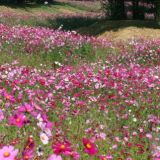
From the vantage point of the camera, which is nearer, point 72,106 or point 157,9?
point 72,106

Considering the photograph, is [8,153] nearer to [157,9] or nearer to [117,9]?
[157,9]

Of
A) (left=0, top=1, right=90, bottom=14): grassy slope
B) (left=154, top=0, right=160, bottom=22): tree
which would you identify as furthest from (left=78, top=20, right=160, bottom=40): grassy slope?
(left=0, top=1, right=90, bottom=14): grassy slope

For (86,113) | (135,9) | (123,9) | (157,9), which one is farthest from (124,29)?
(86,113)

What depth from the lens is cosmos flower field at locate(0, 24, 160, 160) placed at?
3.07 meters

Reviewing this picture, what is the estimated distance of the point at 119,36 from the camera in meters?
27.1

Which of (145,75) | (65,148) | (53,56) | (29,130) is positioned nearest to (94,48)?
(53,56)

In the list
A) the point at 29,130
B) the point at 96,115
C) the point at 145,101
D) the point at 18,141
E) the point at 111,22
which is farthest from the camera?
the point at 111,22

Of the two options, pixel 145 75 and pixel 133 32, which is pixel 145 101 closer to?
pixel 145 75

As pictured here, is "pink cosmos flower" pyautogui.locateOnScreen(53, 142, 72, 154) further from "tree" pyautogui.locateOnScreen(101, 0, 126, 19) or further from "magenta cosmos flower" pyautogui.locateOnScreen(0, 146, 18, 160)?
"tree" pyautogui.locateOnScreen(101, 0, 126, 19)

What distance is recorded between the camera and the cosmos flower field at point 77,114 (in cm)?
307

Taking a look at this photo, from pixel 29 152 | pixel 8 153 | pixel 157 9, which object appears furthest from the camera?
pixel 157 9

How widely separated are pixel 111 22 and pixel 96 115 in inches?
981

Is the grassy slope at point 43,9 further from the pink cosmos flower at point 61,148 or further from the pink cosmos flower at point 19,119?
the pink cosmos flower at point 61,148

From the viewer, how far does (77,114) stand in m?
6.27
